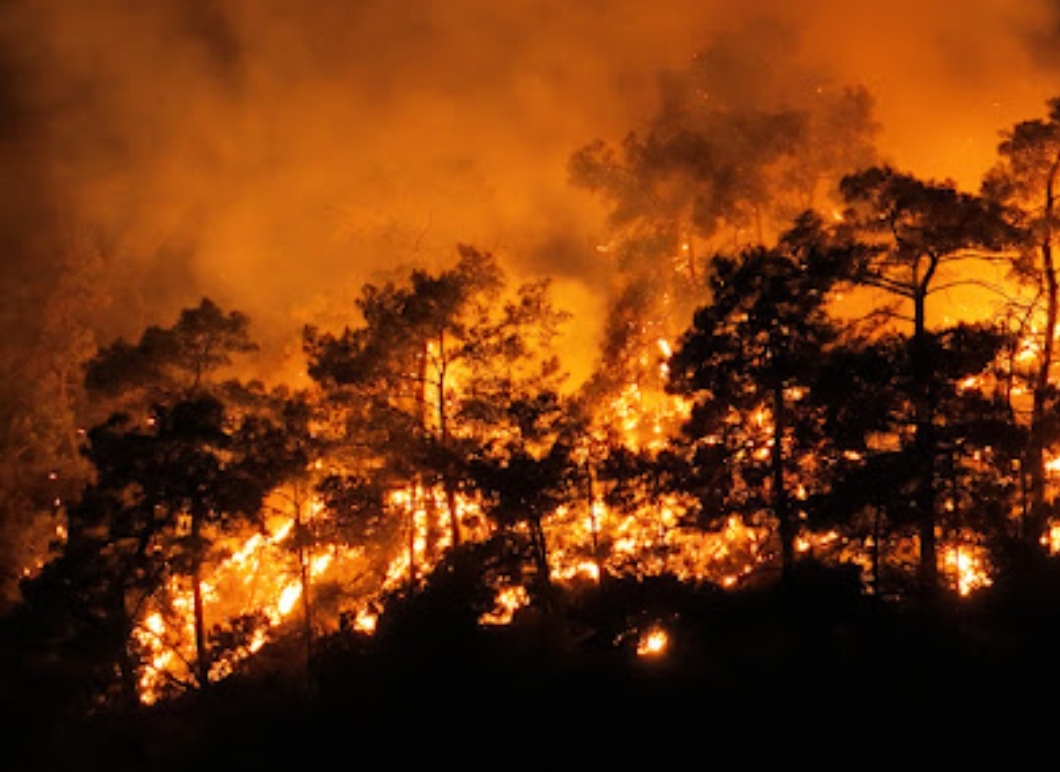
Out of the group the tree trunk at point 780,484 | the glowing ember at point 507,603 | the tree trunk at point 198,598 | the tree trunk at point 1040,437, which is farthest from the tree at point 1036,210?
the tree trunk at point 198,598

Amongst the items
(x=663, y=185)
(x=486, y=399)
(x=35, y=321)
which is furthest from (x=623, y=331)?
(x=35, y=321)

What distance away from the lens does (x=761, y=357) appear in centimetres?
1638

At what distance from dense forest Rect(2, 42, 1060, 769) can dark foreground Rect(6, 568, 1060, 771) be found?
0.05 m

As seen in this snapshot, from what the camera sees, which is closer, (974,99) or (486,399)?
(486,399)

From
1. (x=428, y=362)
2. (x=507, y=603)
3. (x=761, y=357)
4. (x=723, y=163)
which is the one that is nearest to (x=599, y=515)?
(x=507, y=603)

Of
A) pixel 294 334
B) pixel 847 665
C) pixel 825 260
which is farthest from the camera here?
pixel 294 334

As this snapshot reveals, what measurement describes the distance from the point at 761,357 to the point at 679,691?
6.25 m

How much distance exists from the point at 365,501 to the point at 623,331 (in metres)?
12.2

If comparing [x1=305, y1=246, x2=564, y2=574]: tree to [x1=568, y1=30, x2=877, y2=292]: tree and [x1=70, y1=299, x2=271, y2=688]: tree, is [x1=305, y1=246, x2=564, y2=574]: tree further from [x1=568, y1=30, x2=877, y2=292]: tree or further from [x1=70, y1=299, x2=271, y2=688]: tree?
[x1=568, y1=30, x2=877, y2=292]: tree

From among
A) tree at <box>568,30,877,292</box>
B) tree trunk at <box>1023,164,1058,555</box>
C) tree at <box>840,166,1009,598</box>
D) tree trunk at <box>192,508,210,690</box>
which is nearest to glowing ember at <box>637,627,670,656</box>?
tree at <box>840,166,1009,598</box>

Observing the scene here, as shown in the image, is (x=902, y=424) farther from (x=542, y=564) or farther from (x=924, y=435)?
(x=542, y=564)

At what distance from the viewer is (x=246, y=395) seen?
71.2 ft

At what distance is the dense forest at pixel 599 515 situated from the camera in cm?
1268

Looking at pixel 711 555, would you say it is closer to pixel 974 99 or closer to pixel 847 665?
pixel 847 665
